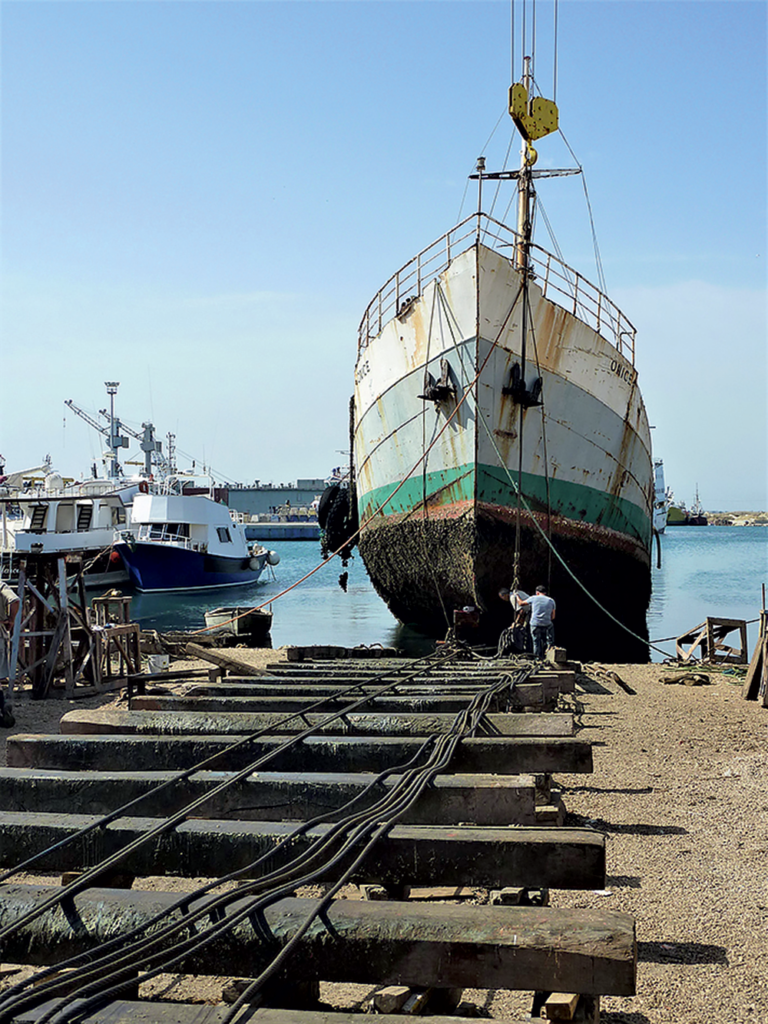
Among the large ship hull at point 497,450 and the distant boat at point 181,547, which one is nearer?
the large ship hull at point 497,450

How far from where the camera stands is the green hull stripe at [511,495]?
15984 millimetres

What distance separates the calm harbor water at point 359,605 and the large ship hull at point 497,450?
4.72 feet

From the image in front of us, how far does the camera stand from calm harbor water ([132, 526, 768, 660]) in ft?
86.6

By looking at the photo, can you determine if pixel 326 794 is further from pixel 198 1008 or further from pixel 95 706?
pixel 95 706

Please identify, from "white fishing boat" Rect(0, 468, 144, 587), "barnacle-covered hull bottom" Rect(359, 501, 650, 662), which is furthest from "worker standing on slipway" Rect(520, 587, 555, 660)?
"white fishing boat" Rect(0, 468, 144, 587)

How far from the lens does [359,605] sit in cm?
3866

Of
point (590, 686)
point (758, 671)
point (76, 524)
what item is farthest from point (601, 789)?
point (76, 524)

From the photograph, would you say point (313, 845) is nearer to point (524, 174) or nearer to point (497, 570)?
point (497, 570)

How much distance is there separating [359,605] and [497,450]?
927 inches

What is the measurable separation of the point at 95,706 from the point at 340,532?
527 inches

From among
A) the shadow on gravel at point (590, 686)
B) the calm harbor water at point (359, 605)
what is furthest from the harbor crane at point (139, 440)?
the shadow on gravel at point (590, 686)

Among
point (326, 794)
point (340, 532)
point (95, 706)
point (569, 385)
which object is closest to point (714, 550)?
point (340, 532)

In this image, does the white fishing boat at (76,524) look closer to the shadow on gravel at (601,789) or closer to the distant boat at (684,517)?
the shadow on gravel at (601,789)

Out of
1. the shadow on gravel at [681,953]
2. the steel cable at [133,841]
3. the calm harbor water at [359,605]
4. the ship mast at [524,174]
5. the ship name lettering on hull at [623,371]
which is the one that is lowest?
the calm harbor water at [359,605]
